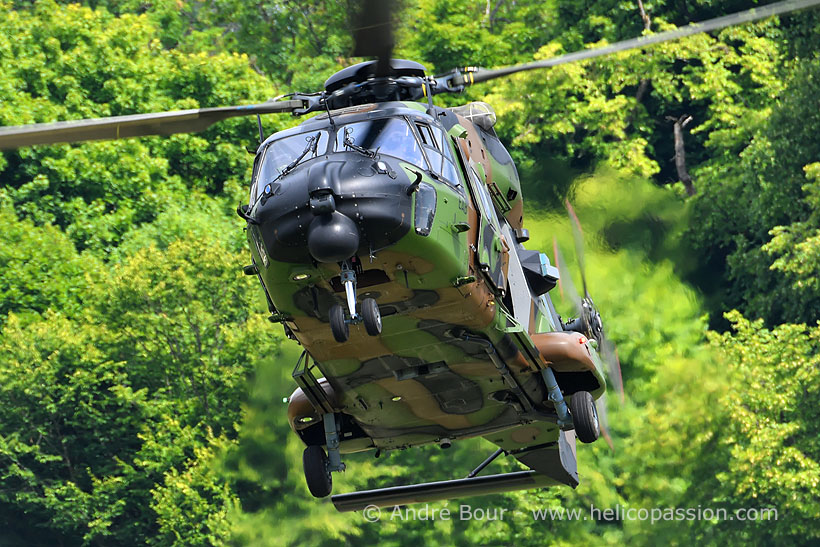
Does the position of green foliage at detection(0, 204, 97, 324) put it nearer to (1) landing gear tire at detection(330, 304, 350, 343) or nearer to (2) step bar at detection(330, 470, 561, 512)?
(2) step bar at detection(330, 470, 561, 512)

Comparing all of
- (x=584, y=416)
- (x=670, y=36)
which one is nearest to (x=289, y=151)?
(x=670, y=36)

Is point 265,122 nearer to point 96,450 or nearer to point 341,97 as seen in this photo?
point 96,450

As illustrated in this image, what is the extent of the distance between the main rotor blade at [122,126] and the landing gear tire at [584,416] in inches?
184

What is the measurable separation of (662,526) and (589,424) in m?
16.9

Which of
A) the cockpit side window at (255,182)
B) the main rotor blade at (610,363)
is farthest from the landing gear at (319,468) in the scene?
the main rotor blade at (610,363)

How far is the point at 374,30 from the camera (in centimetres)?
1451

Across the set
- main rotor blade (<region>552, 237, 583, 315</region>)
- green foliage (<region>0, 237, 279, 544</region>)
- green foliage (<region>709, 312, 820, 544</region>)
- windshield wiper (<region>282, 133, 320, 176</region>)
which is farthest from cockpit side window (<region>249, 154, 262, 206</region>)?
green foliage (<region>0, 237, 279, 544</region>)

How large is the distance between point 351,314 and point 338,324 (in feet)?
0.88

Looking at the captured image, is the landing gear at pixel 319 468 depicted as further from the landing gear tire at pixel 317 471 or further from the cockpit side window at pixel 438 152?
the cockpit side window at pixel 438 152

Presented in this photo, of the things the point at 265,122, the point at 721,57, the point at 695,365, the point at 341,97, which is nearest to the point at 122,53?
the point at 265,122

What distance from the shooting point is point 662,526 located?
33.7m

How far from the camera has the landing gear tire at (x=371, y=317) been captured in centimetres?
1479

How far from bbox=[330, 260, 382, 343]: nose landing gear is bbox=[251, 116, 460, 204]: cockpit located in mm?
1274

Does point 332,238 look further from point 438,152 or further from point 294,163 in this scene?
point 438,152
